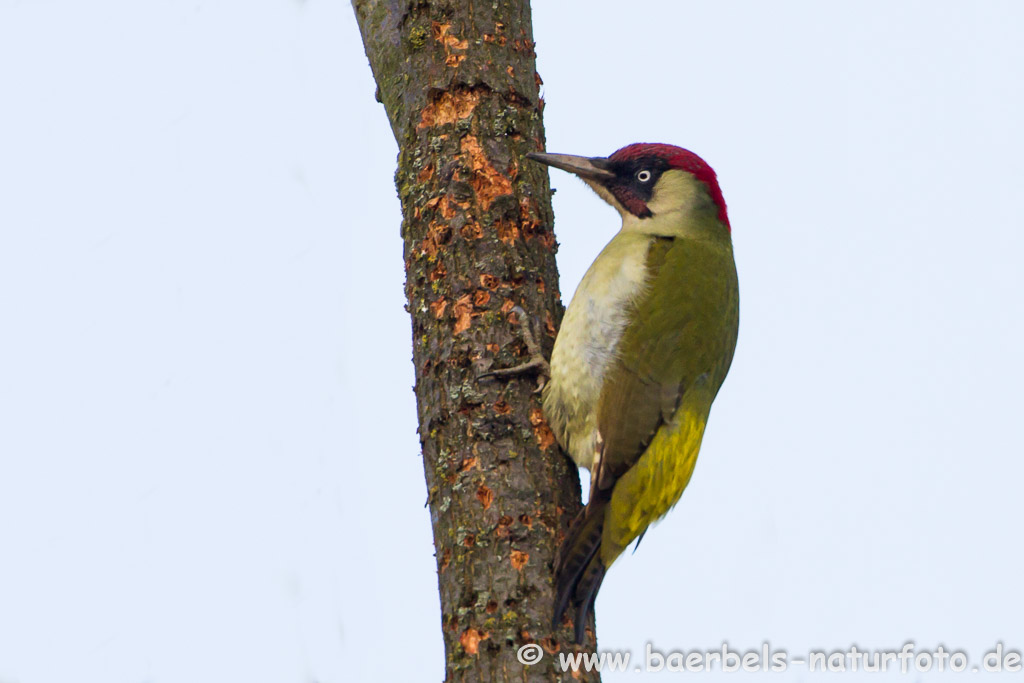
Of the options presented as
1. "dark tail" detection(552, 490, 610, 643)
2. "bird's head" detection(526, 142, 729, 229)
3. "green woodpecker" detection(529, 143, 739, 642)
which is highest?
"bird's head" detection(526, 142, 729, 229)

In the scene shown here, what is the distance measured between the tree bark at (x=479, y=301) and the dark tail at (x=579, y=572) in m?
0.03

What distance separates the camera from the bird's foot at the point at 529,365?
9.25ft

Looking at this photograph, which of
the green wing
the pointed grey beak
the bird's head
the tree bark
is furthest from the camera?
the bird's head

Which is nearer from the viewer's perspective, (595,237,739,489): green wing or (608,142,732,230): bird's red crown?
(595,237,739,489): green wing

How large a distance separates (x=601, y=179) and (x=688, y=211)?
35 cm

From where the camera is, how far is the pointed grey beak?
3.25m

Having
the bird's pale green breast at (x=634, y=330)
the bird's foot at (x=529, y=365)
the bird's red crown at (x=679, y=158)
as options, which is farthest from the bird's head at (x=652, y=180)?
the bird's foot at (x=529, y=365)

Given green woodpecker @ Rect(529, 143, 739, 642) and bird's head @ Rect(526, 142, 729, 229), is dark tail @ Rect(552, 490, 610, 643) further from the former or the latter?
bird's head @ Rect(526, 142, 729, 229)

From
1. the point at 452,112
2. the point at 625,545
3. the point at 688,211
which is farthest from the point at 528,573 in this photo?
the point at 688,211

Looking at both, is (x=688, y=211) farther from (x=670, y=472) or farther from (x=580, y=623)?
(x=580, y=623)

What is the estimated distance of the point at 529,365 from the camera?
2855mm

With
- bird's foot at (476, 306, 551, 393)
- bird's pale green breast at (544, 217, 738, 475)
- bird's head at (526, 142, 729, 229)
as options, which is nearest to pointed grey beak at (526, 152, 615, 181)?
bird's head at (526, 142, 729, 229)

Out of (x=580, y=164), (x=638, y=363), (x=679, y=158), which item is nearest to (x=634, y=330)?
(x=638, y=363)

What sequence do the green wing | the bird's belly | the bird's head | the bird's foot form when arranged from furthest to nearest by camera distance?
the bird's head < the green wing < the bird's belly < the bird's foot
